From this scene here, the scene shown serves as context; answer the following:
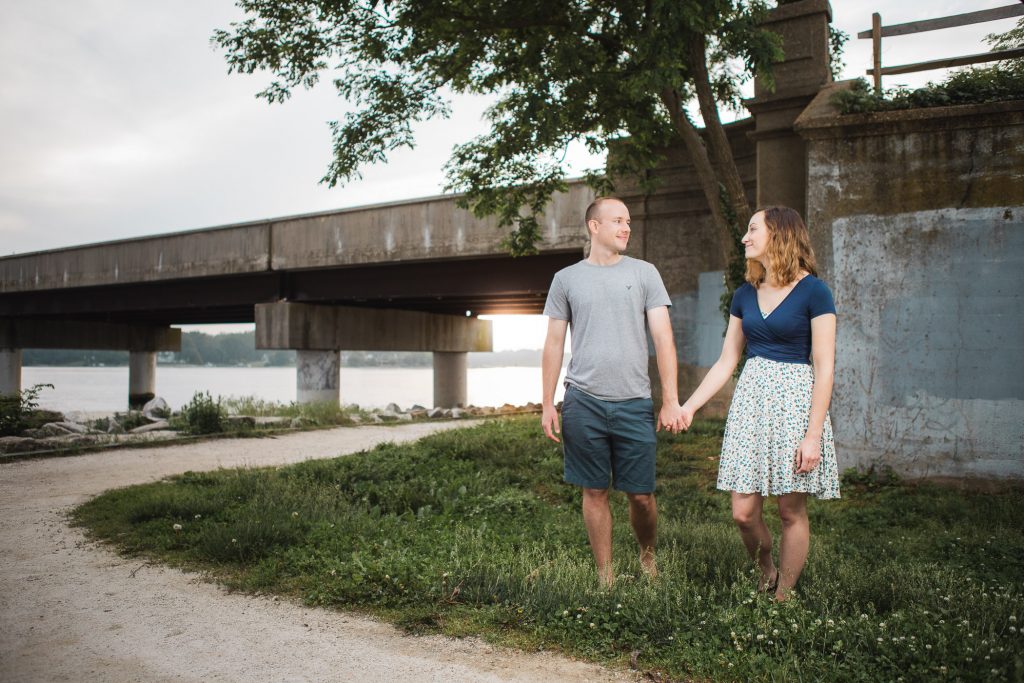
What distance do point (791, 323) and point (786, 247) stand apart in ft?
1.28

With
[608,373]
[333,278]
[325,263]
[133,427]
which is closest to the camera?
[608,373]

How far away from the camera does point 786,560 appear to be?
3.56 metres

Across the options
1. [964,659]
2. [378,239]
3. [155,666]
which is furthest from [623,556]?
[378,239]

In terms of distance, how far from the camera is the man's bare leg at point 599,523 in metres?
3.82

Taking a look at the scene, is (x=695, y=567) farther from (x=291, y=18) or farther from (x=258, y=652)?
(x=291, y=18)

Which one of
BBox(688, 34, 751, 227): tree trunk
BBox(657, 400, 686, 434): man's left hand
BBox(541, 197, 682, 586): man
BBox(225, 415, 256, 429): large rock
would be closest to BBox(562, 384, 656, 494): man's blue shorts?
BBox(541, 197, 682, 586): man

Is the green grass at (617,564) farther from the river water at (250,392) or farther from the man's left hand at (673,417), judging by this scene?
the river water at (250,392)

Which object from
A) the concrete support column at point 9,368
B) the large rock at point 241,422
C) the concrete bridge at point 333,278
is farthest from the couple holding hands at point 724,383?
the concrete support column at point 9,368

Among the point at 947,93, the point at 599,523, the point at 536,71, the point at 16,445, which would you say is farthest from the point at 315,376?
the point at 599,523

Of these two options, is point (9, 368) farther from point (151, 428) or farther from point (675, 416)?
point (675, 416)

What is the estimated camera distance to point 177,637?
336 cm

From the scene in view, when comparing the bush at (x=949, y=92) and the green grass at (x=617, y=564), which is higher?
the bush at (x=949, y=92)

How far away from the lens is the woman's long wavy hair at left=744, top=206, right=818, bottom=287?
3.56m

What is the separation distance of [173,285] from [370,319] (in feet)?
22.6
